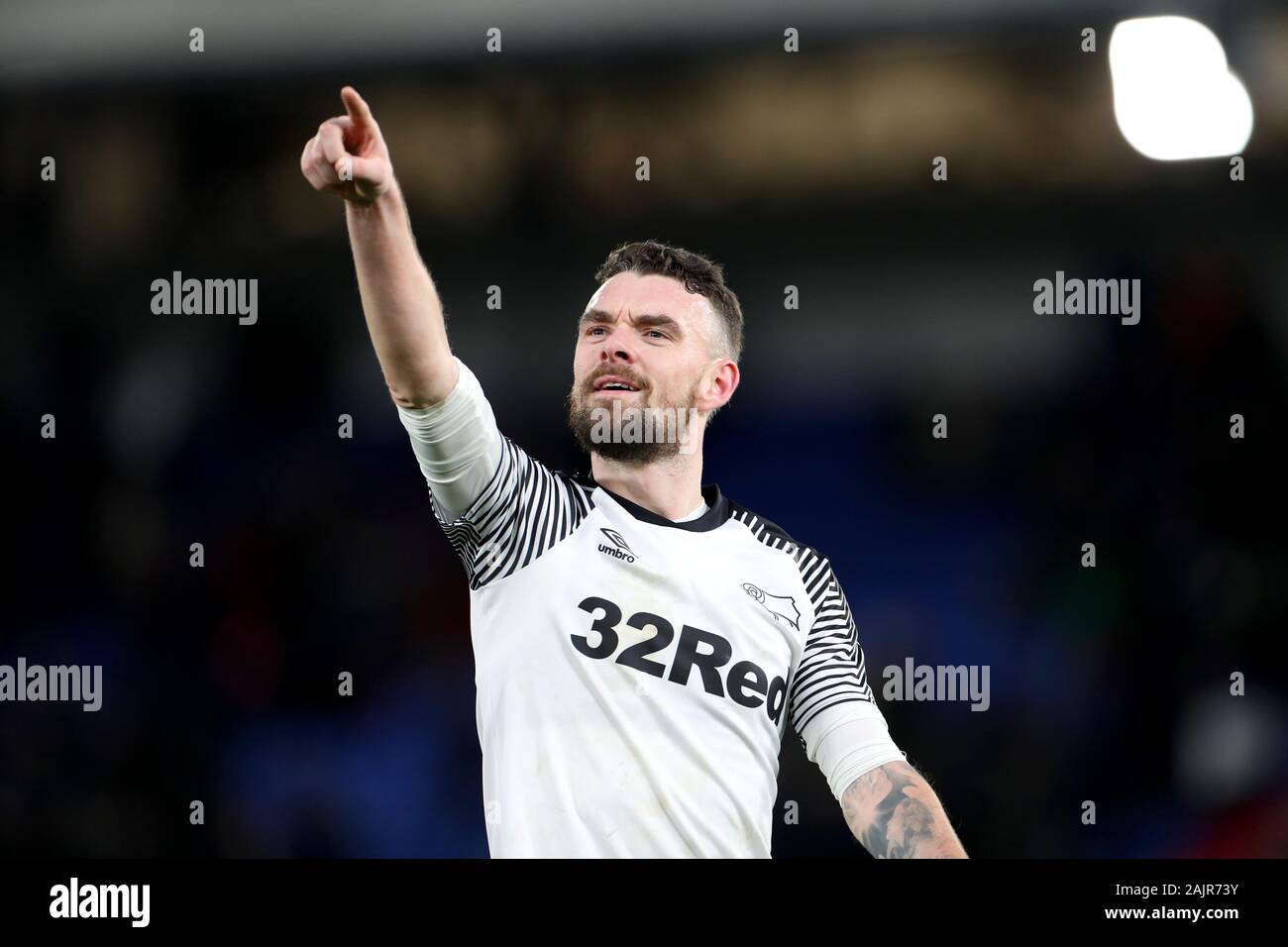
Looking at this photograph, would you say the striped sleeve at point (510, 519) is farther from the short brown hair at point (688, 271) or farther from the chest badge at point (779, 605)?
the short brown hair at point (688, 271)

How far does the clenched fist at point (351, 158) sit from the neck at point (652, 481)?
1120 mm

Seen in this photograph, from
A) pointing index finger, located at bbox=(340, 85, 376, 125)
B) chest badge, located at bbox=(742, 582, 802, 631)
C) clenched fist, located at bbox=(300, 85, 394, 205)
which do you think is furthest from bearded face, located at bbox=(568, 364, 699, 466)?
pointing index finger, located at bbox=(340, 85, 376, 125)

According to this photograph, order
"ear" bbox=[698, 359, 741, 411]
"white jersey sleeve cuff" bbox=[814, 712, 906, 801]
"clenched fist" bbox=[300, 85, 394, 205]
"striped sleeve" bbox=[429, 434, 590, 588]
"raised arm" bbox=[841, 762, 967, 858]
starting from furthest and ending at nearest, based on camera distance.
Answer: "ear" bbox=[698, 359, 741, 411], "white jersey sleeve cuff" bbox=[814, 712, 906, 801], "raised arm" bbox=[841, 762, 967, 858], "striped sleeve" bbox=[429, 434, 590, 588], "clenched fist" bbox=[300, 85, 394, 205]

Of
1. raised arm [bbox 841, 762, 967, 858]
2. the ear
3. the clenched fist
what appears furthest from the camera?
the ear

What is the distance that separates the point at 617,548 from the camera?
3404 millimetres

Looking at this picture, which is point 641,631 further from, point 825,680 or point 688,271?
point 688,271

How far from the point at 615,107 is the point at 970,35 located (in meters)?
1.28

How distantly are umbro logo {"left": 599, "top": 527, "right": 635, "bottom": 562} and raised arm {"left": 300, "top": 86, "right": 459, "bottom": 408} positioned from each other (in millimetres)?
691

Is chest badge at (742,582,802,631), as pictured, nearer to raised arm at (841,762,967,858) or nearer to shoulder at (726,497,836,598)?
shoulder at (726,497,836,598)

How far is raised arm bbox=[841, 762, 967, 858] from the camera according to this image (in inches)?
133

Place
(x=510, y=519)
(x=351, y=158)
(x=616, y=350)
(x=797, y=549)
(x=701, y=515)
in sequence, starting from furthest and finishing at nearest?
(x=797, y=549) < (x=701, y=515) < (x=616, y=350) < (x=510, y=519) < (x=351, y=158)

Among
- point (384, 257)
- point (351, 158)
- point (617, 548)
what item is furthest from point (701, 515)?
point (351, 158)

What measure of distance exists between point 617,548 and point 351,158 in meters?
1.31

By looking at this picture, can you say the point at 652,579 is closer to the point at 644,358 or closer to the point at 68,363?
the point at 644,358
